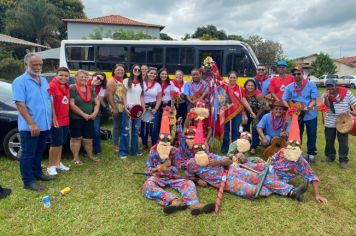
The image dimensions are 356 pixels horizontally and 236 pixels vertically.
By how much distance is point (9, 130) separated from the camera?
18.4 feet

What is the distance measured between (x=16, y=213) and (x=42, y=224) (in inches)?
19.3

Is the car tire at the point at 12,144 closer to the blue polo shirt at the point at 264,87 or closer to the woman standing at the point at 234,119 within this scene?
the woman standing at the point at 234,119

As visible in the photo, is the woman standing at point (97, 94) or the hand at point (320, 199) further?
the woman standing at point (97, 94)

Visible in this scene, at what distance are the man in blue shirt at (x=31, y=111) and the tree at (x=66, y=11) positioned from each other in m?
41.6

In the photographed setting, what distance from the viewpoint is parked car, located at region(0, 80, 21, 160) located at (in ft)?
18.1

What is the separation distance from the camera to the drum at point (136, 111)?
236 inches

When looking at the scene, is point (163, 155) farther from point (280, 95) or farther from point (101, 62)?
point (101, 62)

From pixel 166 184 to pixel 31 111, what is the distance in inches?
83.2

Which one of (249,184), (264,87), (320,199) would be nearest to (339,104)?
(264,87)

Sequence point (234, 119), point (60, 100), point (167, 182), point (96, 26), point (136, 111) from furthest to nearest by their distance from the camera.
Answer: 1. point (96, 26)
2. point (234, 119)
3. point (136, 111)
4. point (60, 100)
5. point (167, 182)

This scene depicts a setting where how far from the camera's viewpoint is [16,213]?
3.94m

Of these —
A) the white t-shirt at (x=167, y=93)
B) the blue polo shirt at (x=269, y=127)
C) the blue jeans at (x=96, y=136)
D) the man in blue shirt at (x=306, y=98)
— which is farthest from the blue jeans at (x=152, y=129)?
the man in blue shirt at (x=306, y=98)

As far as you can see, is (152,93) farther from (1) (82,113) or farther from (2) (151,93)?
(1) (82,113)

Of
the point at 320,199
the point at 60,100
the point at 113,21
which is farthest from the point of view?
the point at 113,21
